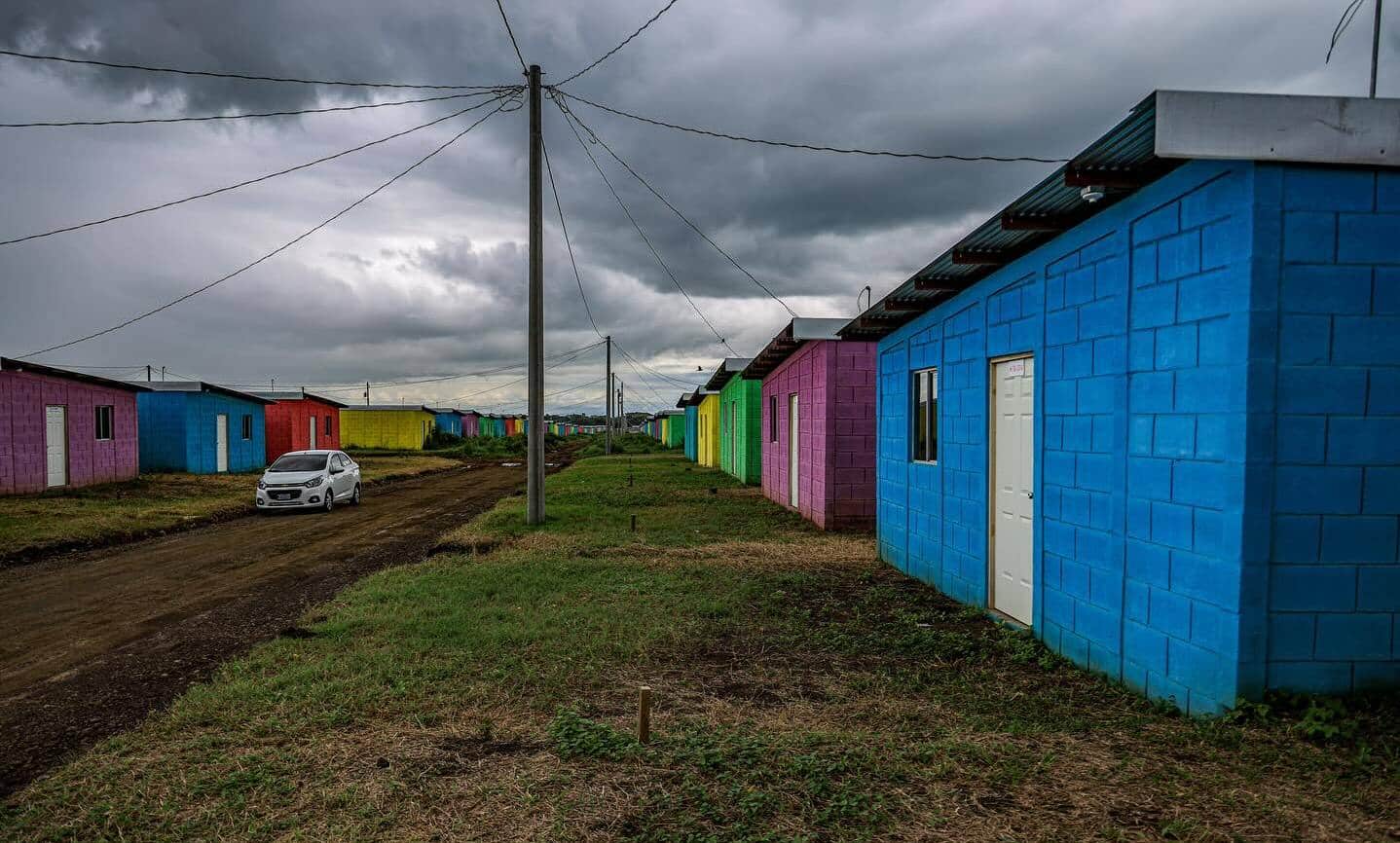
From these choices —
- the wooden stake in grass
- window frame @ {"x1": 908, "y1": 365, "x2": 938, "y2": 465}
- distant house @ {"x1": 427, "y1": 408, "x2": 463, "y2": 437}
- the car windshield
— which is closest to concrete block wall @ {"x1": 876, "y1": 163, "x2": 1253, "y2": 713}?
window frame @ {"x1": 908, "y1": 365, "x2": 938, "y2": 465}

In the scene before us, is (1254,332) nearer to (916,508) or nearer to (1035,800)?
(1035,800)

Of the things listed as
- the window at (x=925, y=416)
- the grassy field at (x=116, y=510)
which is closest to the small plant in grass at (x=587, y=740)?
the window at (x=925, y=416)

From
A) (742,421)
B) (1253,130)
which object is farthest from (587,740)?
(742,421)

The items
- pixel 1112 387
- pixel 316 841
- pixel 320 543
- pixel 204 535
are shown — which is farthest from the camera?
pixel 204 535

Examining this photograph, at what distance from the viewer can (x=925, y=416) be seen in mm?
10000

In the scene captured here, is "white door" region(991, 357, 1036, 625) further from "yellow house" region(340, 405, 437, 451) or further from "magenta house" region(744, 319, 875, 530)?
"yellow house" region(340, 405, 437, 451)

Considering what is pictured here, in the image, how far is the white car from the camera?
59.5 ft

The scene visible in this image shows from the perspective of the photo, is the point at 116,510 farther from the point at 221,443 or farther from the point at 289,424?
the point at 289,424

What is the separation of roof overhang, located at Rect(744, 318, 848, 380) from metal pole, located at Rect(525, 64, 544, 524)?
4.71m

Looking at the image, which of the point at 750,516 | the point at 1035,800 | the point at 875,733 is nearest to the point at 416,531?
the point at 750,516

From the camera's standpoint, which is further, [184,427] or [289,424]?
[289,424]

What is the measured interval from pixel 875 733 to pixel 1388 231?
410 centimetres

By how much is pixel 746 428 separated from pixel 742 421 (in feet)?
2.61

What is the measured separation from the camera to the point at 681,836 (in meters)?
3.44
